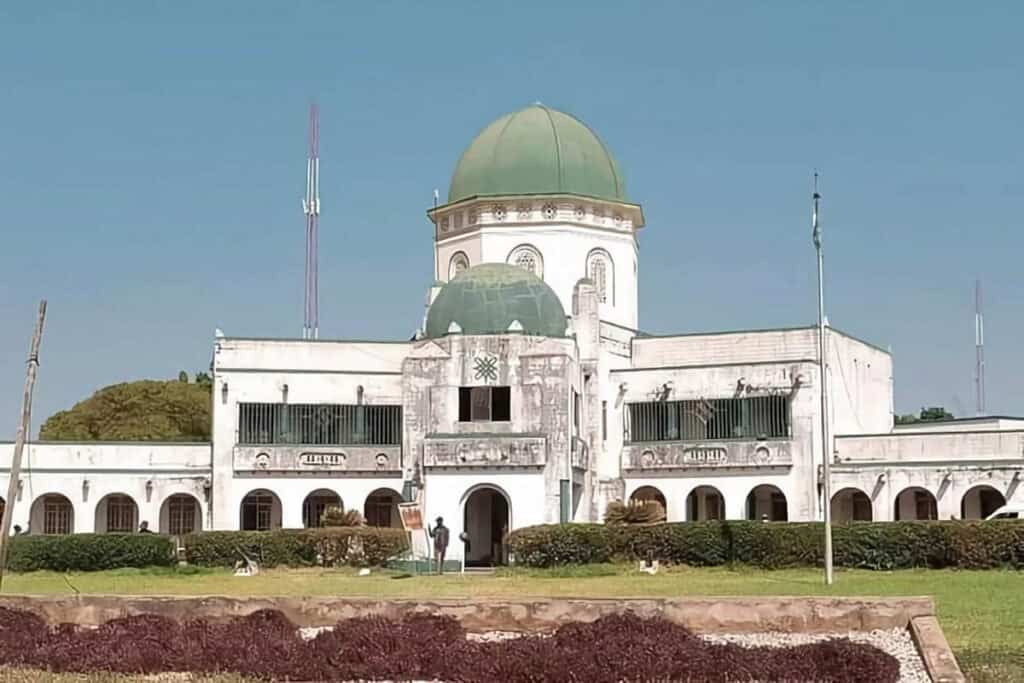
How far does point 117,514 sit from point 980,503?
33.8 m

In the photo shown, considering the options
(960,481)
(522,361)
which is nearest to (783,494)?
(960,481)

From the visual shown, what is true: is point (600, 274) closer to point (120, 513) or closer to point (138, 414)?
point (120, 513)

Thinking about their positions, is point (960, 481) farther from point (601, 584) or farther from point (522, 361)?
point (601, 584)

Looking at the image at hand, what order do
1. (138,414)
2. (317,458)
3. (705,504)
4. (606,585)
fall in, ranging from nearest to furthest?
(606,585) < (317,458) < (705,504) < (138,414)

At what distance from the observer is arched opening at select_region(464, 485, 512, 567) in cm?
5766

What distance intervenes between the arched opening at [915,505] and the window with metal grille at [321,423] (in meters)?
19.4

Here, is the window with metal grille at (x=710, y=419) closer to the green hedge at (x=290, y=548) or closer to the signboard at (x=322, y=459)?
the signboard at (x=322, y=459)

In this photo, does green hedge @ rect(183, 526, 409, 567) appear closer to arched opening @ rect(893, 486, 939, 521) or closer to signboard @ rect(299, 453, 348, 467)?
signboard @ rect(299, 453, 348, 467)

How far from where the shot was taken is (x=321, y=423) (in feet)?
199

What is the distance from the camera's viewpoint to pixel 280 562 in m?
46.9

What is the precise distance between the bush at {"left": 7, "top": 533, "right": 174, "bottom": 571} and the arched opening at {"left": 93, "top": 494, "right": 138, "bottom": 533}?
56.0ft

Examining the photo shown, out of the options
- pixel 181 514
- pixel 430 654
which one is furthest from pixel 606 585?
pixel 181 514

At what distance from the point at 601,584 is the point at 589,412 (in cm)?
2257

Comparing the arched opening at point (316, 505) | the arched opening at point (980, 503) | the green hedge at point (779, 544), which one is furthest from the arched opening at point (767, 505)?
the green hedge at point (779, 544)
